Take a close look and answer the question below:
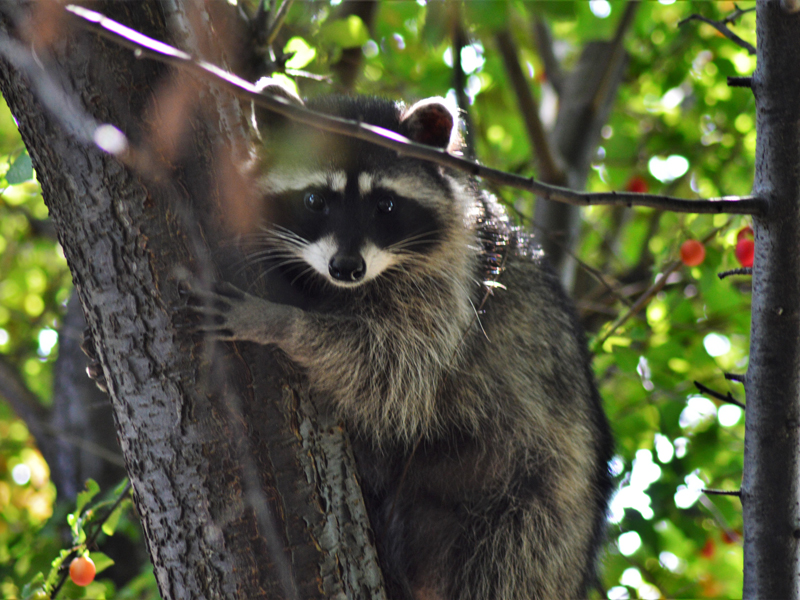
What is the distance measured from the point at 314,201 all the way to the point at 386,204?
0.81 ft

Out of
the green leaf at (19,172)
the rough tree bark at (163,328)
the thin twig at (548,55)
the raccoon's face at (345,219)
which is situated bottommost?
the rough tree bark at (163,328)

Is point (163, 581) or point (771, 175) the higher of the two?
point (771, 175)

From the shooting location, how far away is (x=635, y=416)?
3404mm

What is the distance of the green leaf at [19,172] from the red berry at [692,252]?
2187 millimetres

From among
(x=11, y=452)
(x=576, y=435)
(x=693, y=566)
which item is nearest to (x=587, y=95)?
(x=576, y=435)

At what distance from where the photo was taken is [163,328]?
5.31 ft

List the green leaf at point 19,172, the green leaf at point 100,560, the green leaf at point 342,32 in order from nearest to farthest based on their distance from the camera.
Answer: the green leaf at point 19,172 → the green leaf at point 100,560 → the green leaf at point 342,32

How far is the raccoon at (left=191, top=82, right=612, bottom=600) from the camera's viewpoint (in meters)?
2.41

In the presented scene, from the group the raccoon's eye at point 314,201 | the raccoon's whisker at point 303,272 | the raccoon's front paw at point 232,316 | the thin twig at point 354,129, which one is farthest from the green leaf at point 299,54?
the thin twig at point 354,129

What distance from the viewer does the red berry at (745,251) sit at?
104 inches

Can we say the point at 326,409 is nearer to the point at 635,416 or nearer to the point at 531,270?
the point at 531,270

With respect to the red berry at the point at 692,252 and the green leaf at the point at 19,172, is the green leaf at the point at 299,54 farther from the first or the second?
the red berry at the point at 692,252

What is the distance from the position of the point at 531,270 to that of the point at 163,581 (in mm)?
1682

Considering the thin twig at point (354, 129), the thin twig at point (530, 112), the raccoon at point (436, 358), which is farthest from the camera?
the thin twig at point (530, 112)
